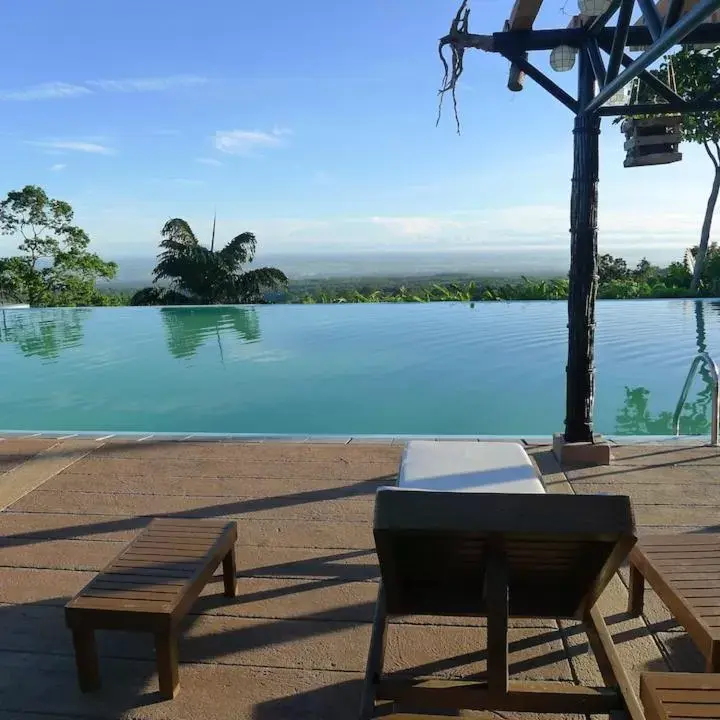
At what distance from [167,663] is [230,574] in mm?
614

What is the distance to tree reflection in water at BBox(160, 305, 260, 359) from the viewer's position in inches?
479

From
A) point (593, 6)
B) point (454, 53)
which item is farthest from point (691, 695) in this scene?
point (454, 53)

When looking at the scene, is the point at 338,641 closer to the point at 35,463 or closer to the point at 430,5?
the point at 35,463

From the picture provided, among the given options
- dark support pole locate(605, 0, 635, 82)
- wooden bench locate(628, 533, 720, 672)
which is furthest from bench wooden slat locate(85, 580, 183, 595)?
dark support pole locate(605, 0, 635, 82)

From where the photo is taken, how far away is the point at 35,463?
168 inches

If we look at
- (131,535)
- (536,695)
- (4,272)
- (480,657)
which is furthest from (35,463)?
(4,272)

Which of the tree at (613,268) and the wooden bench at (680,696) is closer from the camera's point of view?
the wooden bench at (680,696)

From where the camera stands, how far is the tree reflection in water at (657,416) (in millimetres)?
6539

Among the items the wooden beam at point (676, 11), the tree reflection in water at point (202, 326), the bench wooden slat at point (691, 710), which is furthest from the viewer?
the tree reflection in water at point (202, 326)

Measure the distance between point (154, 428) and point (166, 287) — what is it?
1421 cm

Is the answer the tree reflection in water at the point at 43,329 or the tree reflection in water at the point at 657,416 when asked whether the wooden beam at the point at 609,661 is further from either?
the tree reflection in water at the point at 43,329

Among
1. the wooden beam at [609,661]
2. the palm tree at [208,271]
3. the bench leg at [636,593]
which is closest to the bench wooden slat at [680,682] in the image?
the wooden beam at [609,661]

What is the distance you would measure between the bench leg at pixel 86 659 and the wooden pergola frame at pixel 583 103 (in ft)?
10.1

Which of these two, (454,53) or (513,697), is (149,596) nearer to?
(513,697)
